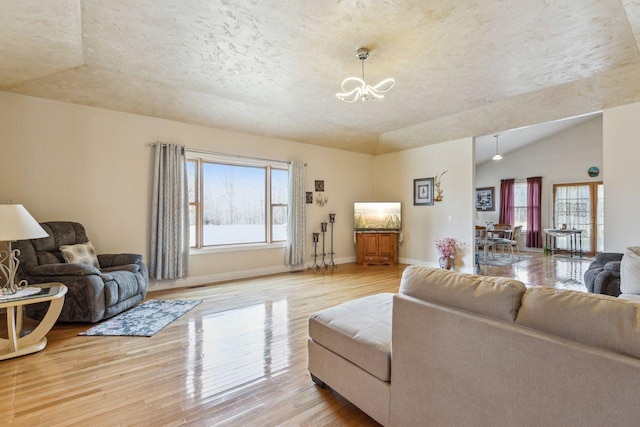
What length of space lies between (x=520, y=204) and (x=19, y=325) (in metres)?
11.4

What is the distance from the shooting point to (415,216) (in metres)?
6.87

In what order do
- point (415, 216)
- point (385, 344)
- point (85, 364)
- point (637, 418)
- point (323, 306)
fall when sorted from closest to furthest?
point (637, 418)
point (385, 344)
point (85, 364)
point (323, 306)
point (415, 216)

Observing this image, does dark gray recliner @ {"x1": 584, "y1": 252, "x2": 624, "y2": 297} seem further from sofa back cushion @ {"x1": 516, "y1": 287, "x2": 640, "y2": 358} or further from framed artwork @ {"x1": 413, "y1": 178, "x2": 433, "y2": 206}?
framed artwork @ {"x1": 413, "y1": 178, "x2": 433, "y2": 206}

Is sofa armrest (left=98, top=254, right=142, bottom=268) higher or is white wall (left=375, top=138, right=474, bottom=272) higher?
white wall (left=375, top=138, right=474, bottom=272)

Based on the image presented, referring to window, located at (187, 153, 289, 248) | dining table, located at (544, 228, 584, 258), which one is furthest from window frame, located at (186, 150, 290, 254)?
dining table, located at (544, 228, 584, 258)

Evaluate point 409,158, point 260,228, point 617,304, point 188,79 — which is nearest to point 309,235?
point 260,228

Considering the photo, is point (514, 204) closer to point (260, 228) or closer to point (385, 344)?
point (260, 228)

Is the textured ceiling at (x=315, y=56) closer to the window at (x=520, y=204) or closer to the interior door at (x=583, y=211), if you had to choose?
the interior door at (x=583, y=211)

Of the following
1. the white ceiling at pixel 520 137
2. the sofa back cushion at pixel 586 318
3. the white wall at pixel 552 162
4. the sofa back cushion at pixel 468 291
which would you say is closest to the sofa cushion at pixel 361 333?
the sofa back cushion at pixel 468 291

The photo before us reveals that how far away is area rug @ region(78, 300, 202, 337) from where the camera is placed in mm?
3014

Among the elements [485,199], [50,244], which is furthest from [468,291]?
[485,199]

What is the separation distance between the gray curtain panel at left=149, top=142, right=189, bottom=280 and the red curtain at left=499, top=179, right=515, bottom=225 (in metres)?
9.55

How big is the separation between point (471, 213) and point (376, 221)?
2.02 metres

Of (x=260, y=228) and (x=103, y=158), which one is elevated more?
(x=103, y=158)
